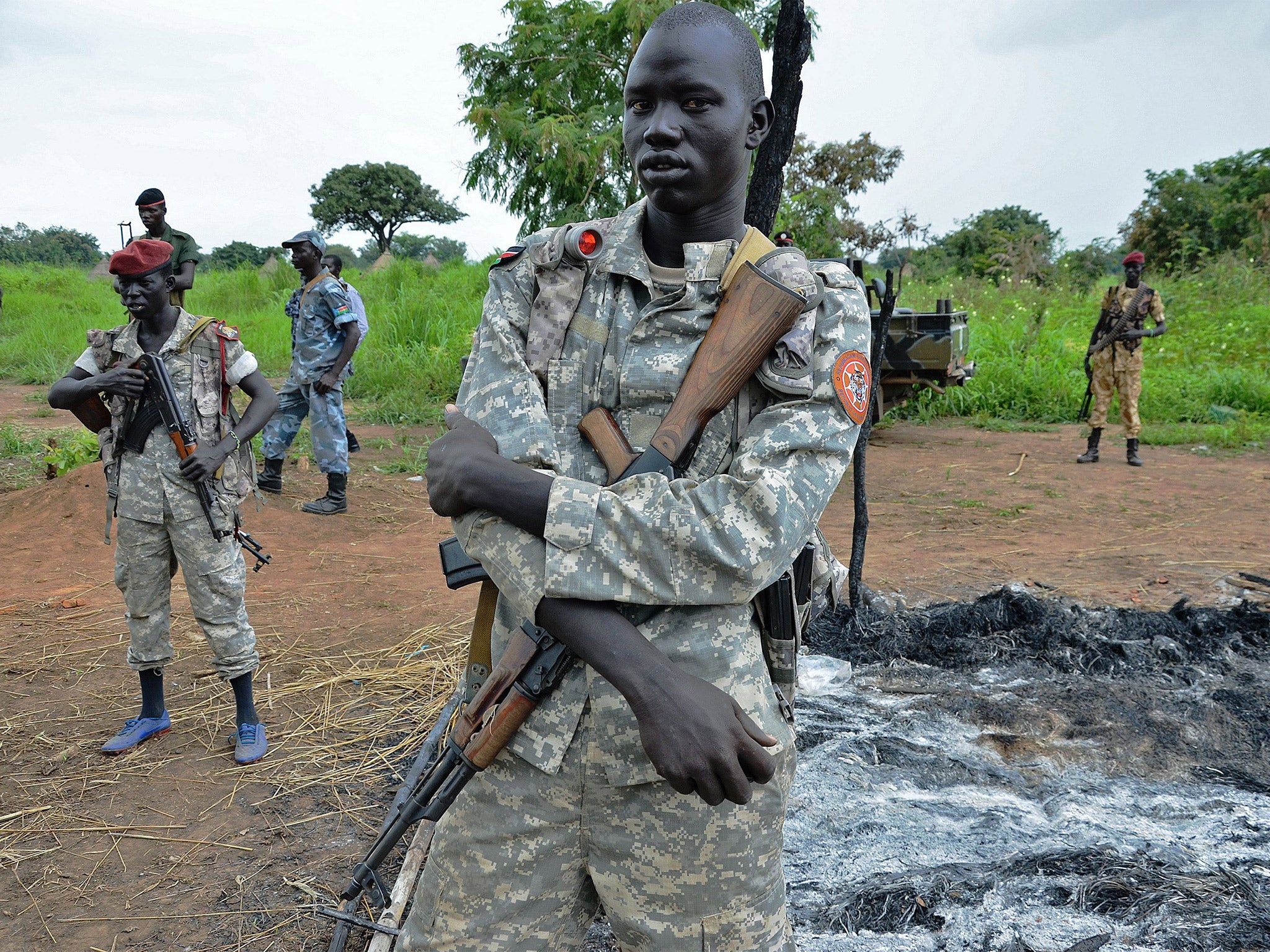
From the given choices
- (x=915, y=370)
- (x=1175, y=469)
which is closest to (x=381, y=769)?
(x=915, y=370)

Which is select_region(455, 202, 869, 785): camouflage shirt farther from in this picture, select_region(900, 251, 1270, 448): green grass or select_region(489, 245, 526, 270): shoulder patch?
select_region(900, 251, 1270, 448): green grass

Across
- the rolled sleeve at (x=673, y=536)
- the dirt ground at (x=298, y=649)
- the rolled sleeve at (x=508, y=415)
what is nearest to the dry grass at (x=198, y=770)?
the dirt ground at (x=298, y=649)

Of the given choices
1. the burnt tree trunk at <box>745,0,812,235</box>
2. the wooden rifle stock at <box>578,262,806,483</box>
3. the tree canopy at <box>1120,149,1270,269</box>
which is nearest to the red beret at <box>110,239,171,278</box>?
the burnt tree trunk at <box>745,0,812,235</box>

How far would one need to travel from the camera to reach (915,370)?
9.16m

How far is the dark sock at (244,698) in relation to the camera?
3.38 meters

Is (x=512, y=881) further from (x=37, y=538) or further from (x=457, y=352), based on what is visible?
(x=457, y=352)

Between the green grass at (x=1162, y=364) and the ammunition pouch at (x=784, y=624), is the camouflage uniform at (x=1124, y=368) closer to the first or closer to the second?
the green grass at (x=1162, y=364)

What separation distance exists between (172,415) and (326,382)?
11.9 ft

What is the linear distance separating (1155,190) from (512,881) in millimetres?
24430

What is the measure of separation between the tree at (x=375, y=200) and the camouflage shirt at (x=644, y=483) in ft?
119

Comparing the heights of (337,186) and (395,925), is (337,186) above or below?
above

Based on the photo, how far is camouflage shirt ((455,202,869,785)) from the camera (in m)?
1.14

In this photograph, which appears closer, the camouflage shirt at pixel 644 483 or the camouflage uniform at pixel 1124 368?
the camouflage shirt at pixel 644 483

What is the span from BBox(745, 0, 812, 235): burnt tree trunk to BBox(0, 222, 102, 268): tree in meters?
33.4
